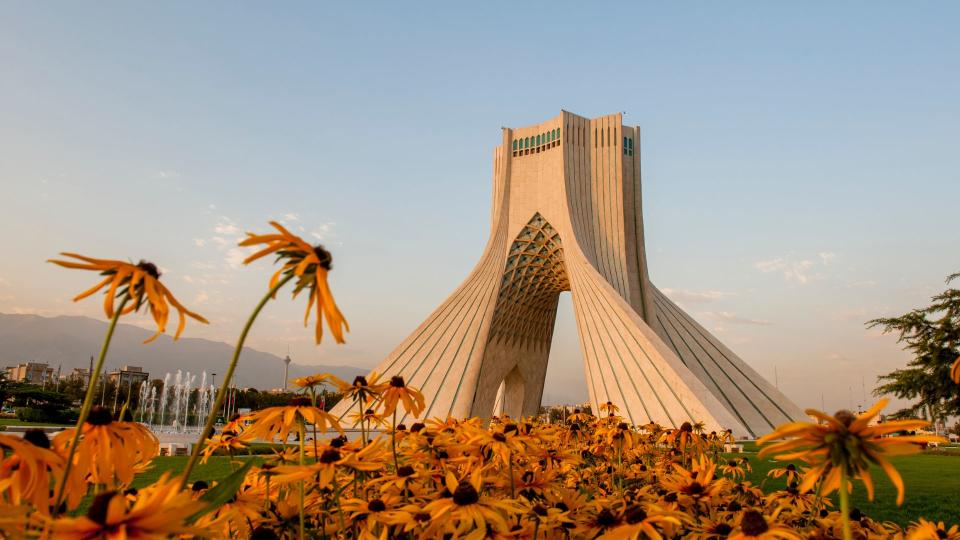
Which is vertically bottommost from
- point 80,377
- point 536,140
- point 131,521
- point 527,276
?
point 80,377

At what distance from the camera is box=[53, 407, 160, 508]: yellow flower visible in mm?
1183

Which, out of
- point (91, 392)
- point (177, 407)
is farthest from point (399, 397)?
point (177, 407)

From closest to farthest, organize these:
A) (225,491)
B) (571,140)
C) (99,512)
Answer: (99,512), (225,491), (571,140)

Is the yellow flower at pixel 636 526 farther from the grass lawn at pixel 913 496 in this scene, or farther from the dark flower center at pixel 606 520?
the grass lawn at pixel 913 496

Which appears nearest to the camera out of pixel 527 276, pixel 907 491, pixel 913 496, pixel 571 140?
pixel 913 496

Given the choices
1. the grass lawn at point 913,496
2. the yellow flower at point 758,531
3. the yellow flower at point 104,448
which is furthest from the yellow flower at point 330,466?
the grass lawn at point 913,496

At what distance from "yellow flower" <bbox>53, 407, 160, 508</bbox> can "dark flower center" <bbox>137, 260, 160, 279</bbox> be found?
0.37 m

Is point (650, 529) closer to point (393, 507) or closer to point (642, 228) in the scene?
point (393, 507)

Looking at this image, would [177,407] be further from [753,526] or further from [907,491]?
[753,526]

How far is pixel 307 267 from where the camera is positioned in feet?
3.33

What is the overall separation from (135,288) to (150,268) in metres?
0.07

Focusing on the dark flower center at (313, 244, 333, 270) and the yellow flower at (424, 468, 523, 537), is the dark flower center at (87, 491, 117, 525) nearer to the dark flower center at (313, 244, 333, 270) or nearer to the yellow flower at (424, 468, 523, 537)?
the dark flower center at (313, 244, 333, 270)

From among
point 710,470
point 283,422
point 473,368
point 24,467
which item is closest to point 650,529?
point 710,470

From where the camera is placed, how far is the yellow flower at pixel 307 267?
957 mm
